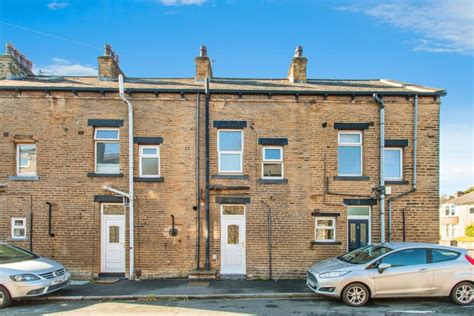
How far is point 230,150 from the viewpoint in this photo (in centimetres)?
1137

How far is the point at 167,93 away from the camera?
11242mm

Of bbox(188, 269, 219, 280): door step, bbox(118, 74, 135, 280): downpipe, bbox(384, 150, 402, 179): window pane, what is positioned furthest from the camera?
bbox(384, 150, 402, 179): window pane

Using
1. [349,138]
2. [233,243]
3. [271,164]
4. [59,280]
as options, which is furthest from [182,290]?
[349,138]

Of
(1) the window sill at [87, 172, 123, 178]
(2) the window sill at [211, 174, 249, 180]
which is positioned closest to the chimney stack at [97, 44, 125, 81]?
(1) the window sill at [87, 172, 123, 178]

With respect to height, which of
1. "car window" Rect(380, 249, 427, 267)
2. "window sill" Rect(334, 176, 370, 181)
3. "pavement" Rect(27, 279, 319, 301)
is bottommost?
"pavement" Rect(27, 279, 319, 301)

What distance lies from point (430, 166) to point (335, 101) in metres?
4.01

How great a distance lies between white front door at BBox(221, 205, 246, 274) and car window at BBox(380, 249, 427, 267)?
4.63m

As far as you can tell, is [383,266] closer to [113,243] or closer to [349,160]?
[349,160]

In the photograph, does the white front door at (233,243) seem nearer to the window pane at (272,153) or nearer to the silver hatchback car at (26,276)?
A: the window pane at (272,153)

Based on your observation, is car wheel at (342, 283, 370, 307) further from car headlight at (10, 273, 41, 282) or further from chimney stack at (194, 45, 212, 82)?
chimney stack at (194, 45, 212, 82)

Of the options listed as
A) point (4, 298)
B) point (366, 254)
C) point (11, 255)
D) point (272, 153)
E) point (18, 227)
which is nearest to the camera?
point (4, 298)

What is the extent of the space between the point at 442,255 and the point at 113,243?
9985mm

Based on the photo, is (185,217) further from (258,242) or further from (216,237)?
(258,242)

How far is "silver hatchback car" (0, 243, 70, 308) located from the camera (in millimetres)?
7902
